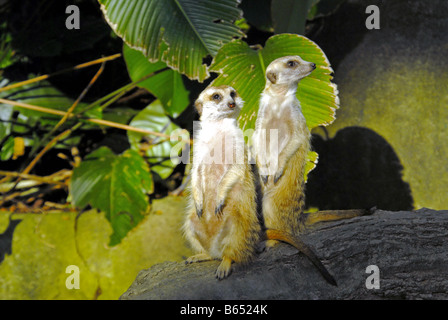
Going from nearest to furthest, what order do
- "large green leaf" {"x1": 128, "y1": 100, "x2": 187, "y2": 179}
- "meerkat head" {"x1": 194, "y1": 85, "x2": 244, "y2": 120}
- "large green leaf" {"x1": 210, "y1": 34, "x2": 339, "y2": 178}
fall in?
1. "meerkat head" {"x1": 194, "y1": 85, "x2": 244, "y2": 120}
2. "large green leaf" {"x1": 210, "y1": 34, "x2": 339, "y2": 178}
3. "large green leaf" {"x1": 128, "y1": 100, "x2": 187, "y2": 179}

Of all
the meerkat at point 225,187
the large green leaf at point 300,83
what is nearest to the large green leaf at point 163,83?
the large green leaf at point 300,83

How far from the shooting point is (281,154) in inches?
52.5

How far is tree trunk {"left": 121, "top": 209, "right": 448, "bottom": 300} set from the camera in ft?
4.21

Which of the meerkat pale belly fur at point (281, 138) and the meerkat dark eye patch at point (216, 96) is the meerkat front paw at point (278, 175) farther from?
the meerkat dark eye patch at point (216, 96)

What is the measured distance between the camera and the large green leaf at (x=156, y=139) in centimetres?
262

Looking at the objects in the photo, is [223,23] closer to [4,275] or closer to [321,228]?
[321,228]

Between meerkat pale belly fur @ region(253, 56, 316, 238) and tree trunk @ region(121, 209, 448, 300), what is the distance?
0.16 m

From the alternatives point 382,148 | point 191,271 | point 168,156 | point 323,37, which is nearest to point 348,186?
point 382,148

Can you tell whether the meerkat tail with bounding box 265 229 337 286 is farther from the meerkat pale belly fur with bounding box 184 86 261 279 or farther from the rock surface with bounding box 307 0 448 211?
the rock surface with bounding box 307 0 448 211

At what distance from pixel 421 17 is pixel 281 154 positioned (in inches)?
59.9

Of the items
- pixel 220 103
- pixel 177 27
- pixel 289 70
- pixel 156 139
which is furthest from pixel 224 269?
pixel 156 139

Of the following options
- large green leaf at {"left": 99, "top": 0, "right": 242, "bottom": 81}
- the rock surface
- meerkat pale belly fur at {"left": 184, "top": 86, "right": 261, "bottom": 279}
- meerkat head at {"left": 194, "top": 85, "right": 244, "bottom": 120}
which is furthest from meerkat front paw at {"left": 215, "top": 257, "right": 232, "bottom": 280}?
the rock surface

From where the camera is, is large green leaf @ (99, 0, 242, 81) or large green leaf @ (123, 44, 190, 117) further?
large green leaf @ (123, 44, 190, 117)

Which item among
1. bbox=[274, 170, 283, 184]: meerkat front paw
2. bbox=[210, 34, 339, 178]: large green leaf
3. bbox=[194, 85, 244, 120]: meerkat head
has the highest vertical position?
bbox=[210, 34, 339, 178]: large green leaf
